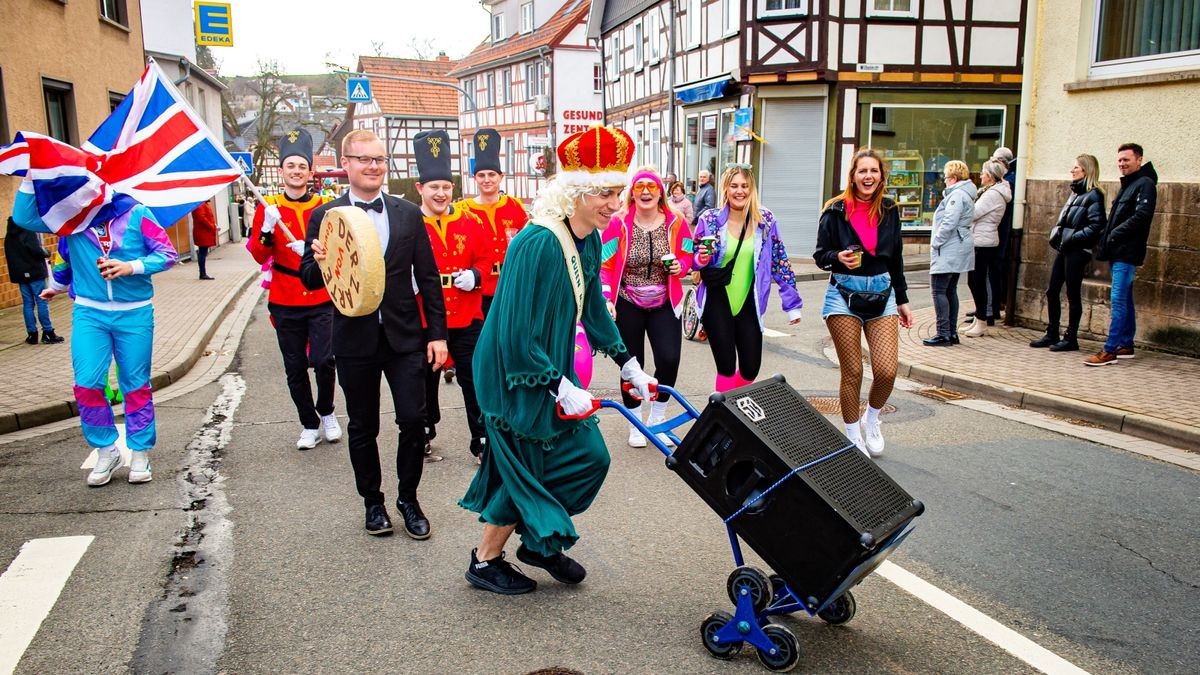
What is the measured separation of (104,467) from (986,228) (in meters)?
9.15

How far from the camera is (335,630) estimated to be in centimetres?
372

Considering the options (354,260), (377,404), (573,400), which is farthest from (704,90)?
(573,400)

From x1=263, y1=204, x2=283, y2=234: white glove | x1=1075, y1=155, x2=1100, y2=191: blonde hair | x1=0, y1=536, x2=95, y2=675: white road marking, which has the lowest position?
x1=0, y1=536, x2=95, y2=675: white road marking

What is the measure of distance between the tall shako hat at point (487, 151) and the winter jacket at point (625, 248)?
1.01 m

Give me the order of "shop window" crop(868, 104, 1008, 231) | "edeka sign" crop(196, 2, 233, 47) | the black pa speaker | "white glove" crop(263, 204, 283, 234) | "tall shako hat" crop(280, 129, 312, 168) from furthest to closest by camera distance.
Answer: "edeka sign" crop(196, 2, 233, 47) → "shop window" crop(868, 104, 1008, 231) → "tall shako hat" crop(280, 129, 312, 168) → "white glove" crop(263, 204, 283, 234) → the black pa speaker

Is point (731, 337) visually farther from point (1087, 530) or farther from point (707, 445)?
point (707, 445)

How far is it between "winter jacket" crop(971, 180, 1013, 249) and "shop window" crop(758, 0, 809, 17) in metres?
10.6

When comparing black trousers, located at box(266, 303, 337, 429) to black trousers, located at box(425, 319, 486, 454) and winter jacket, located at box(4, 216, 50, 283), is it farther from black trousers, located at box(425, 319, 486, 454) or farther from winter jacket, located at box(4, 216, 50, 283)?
winter jacket, located at box(4, 216, 50, 283)

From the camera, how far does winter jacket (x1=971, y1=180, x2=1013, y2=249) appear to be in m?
10.6

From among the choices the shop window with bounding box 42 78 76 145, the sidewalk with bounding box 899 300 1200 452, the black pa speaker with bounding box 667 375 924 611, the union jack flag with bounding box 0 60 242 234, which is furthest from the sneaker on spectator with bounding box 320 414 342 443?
the shop window with bounding box 42 78 76 145

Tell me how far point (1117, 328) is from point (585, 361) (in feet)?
21.8

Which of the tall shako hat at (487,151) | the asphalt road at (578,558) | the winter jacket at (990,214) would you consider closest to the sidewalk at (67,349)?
the asphalt road at (578,558)

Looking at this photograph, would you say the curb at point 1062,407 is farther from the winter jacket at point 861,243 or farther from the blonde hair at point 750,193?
the blonde hair at point 750,193

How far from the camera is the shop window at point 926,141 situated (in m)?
20.7
